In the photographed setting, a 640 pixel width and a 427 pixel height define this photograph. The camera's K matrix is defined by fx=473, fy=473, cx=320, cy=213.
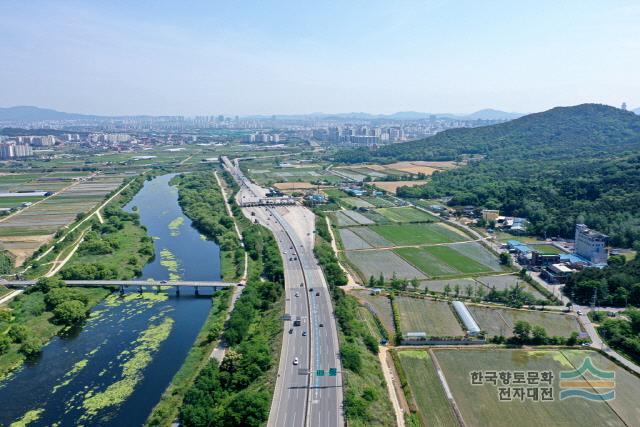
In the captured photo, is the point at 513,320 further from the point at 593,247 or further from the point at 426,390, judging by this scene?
the point at 593,247

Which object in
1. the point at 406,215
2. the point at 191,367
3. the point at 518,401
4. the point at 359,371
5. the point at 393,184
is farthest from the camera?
the point at 393,184

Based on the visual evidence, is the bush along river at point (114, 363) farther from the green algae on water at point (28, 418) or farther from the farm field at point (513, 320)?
the farm field at point (513, 320)

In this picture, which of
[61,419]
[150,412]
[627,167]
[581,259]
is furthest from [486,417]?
→ [627,167]

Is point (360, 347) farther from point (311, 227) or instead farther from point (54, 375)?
point (311, 227)

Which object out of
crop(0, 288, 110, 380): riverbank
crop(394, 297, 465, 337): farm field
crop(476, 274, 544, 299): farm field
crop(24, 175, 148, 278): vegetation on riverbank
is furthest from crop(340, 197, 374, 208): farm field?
crop(0, 288, 110, 380): riverbank

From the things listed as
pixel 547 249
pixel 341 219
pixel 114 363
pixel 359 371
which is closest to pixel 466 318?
pixel 359 371

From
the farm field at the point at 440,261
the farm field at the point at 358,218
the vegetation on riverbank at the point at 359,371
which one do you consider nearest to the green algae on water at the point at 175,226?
the farm field at the point at 358,218

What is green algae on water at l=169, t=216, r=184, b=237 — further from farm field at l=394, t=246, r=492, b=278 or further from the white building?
the white building
